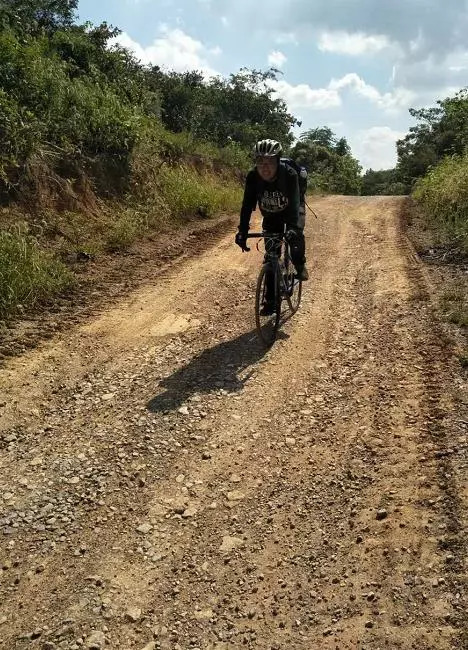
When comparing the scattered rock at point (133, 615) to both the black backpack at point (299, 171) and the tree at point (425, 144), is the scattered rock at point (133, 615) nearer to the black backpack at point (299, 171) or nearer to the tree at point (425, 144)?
the black backpack at point (299, 171)

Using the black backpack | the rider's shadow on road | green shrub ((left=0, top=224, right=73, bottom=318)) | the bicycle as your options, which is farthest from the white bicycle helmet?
green shrub ((left=0, top=224, right=73, bottom=318))

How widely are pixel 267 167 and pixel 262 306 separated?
153 centimetres

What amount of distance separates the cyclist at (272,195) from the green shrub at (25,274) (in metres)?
2.58

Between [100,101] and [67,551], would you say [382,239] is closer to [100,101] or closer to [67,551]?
[100,101]

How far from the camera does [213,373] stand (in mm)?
5430

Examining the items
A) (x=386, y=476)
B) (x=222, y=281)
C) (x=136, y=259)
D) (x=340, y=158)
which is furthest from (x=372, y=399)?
(x=340, y=158)

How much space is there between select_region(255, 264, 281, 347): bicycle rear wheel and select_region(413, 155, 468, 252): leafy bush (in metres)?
4.30

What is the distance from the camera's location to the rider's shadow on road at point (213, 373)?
16.3ft

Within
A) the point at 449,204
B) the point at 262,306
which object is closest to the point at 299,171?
the point at 262,306

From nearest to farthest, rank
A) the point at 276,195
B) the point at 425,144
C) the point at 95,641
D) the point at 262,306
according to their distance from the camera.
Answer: the point at 95,641
the point at 276,195
the point at 262,306
the point at 425,144

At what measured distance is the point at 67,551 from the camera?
330 centimetres

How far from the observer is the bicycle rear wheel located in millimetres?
5864

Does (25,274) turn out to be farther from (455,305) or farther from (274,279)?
(455,305)

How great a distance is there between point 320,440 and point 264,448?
0.45 metres
